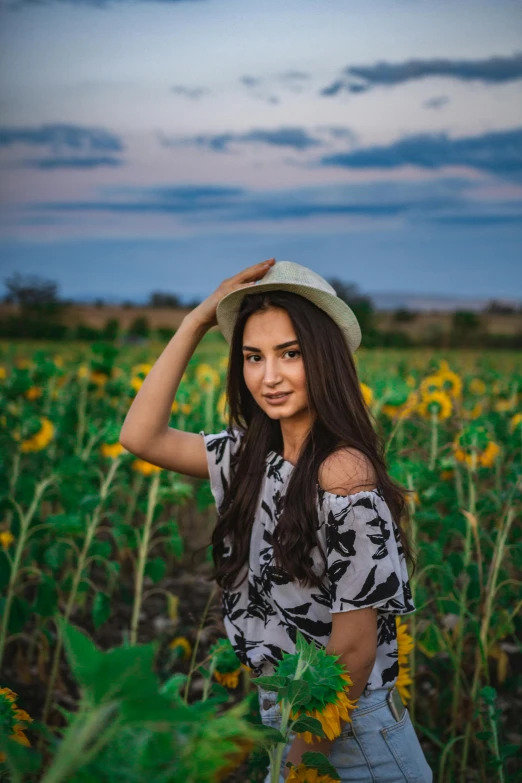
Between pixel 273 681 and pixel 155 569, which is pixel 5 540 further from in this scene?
pixel 273 681

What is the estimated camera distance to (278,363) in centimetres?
151

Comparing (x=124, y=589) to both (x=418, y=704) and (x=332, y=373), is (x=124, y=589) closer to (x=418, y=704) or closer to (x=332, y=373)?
(x=418, y=704)

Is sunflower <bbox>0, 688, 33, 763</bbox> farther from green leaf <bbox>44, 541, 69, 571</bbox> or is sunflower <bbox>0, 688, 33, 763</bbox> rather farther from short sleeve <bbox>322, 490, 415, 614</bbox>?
green leaf <bbox>44, 541, 69, 571</bbox>

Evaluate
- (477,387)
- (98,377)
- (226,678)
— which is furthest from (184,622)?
(477,387)

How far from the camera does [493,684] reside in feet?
8.79

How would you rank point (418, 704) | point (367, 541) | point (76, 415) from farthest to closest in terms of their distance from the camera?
point (76, 415) < point (418, 704) < point (367, 541)

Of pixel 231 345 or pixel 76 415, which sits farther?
pixel 76 415

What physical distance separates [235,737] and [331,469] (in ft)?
3.08

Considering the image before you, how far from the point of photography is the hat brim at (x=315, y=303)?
1.54 meters

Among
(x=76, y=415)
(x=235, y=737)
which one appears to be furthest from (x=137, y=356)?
(x=235, y=737)

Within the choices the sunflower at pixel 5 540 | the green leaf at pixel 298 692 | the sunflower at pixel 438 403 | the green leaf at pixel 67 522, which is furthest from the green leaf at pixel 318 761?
the sunflower at pixel 5 540

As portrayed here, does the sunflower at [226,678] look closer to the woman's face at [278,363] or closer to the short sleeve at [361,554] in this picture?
the short sleeve at [361,554]

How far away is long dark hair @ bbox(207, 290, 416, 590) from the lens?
145 centimetres

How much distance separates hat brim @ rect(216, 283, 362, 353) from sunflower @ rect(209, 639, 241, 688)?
0.71m
